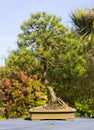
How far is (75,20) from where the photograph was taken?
1838cm

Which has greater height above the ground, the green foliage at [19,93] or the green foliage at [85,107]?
the green foliage at [19,93]

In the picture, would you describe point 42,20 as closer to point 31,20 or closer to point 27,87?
point 31,20

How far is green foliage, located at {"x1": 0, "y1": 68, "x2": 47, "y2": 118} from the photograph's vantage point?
13984 mm

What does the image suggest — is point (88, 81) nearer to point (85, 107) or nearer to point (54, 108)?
point (85, 107)

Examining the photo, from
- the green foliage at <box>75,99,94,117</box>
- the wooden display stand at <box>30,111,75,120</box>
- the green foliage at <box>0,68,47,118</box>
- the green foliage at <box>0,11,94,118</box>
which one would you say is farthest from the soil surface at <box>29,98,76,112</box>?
the green foliage at <box>75,99,94,117</box>

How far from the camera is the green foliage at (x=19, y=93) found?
14.0 m

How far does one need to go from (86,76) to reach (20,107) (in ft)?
12.0

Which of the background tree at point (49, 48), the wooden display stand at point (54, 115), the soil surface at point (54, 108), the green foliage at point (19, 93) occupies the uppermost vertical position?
the background tree at point (49, 48)

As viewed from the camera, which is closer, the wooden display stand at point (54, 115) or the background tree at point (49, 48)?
the wooden display stand at point (54, 115)

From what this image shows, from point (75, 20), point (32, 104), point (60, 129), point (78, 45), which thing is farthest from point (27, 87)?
point (60, 129)

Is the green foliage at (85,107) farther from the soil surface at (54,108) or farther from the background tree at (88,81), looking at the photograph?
the soil surface at (54,108)

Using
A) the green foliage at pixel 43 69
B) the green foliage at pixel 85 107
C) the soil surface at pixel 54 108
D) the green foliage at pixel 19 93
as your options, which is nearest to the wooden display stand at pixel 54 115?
the soil surface at pixel 54 108

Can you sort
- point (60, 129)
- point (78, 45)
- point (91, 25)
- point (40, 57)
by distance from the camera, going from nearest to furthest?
point (60, 129) → point (40, 57) → point (78, 45) → point (91, 25)

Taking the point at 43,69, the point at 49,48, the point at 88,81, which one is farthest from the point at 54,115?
the point at 88,81
